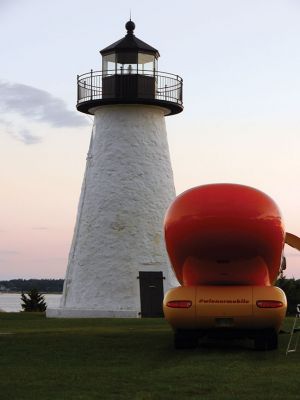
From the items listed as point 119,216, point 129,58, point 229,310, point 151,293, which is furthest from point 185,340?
point 129,58

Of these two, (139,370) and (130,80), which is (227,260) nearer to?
(139,370)

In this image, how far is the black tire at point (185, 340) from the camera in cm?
1630

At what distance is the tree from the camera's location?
44.4 metres

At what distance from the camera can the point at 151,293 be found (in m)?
33.8

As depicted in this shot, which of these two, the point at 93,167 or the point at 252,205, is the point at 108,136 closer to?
the point at 93,167

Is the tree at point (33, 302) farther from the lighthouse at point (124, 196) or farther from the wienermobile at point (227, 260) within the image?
the wienermobile at point (227, 260)

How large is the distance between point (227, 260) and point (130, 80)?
19.8 meters

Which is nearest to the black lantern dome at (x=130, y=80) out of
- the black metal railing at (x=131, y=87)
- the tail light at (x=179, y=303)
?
the black metal railing at (x=131, y=87)

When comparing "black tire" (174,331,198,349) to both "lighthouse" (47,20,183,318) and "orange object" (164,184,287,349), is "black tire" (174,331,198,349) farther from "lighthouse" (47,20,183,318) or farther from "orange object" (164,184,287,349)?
"lighthouse" (47,20,183,318)

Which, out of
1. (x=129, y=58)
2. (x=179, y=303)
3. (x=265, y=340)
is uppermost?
(x=129, y=58)

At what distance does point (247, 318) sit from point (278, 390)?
428 centimetres

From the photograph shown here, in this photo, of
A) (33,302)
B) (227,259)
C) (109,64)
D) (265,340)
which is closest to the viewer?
(227,259)

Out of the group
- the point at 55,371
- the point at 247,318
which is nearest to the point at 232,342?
the point at 247,318

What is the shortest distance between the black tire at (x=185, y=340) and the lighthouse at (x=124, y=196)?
55.1 ft
